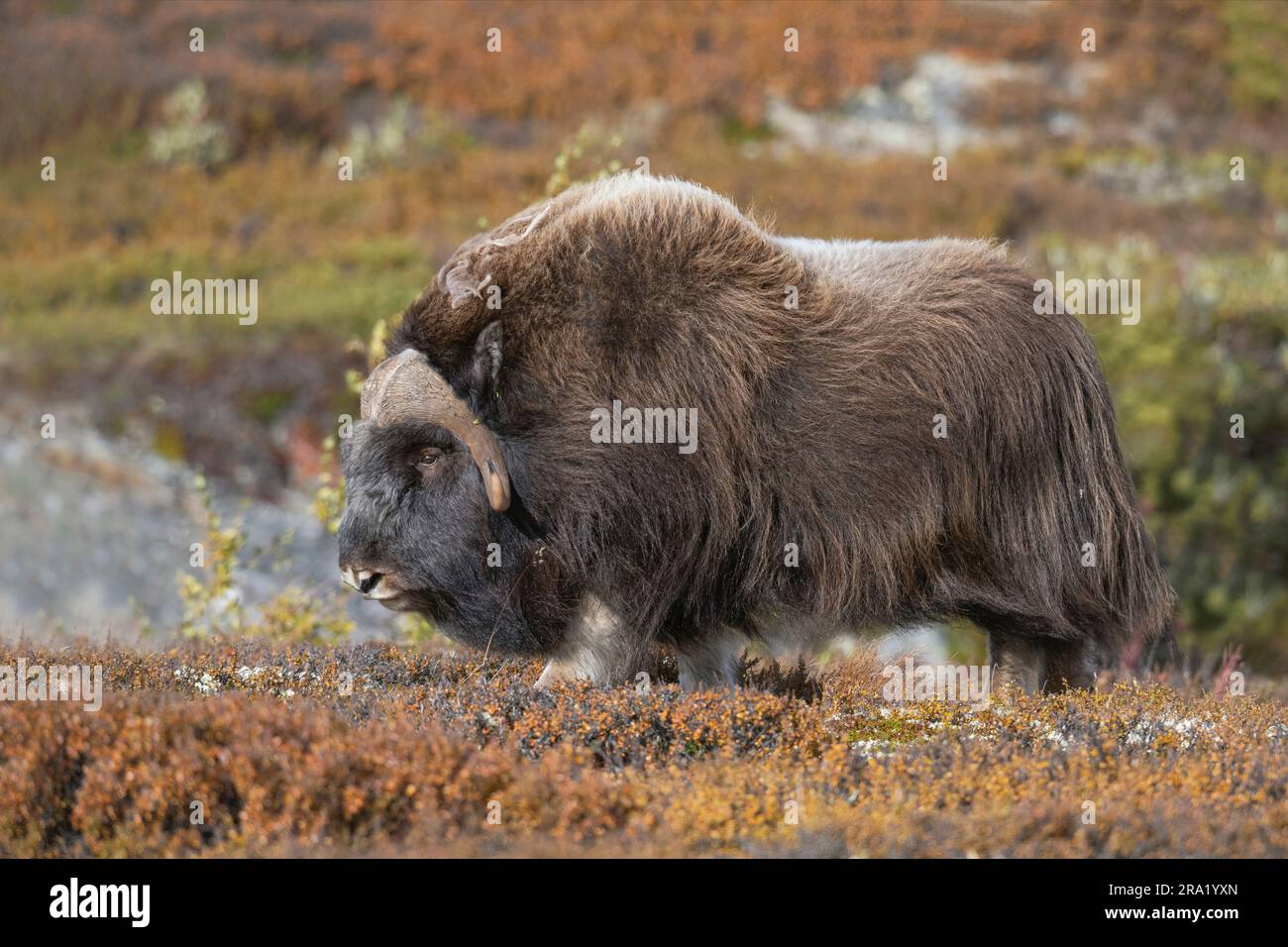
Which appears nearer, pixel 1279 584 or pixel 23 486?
pixel 1279 584

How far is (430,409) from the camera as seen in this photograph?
4125 millimetres

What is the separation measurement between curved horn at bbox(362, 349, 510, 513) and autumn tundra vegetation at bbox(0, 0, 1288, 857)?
65 centimetres

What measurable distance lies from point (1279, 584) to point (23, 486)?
8598mm

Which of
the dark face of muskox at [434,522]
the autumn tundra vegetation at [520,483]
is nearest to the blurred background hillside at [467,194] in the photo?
the autumn tundra vegetation at [520,483]

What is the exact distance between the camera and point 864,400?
4.26 meters

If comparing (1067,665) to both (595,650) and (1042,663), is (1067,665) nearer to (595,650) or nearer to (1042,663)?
(1042,663)

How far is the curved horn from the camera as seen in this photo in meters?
4.07

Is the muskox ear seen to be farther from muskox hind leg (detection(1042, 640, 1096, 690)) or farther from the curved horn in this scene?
muskox hind leg (detection(1042, 640, 1096, 690))

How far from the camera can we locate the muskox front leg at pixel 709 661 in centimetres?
450

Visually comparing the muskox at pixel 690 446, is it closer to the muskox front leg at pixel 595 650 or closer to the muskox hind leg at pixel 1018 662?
the muskox front leg at pixel 595 650

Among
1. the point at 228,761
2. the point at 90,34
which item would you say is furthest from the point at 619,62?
the point at 228,761
